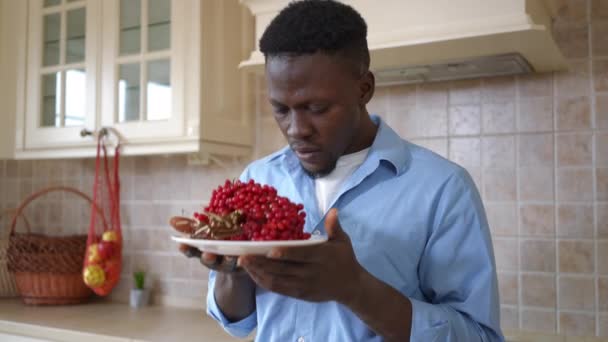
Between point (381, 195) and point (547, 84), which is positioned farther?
point (547, 84)

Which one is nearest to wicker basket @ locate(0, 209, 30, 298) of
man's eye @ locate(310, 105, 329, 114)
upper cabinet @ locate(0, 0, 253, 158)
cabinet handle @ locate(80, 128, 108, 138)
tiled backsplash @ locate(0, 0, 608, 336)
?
upper cabinet @ locate(0, 0, 253, 158)

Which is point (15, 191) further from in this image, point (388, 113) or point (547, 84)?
point (547, 84)

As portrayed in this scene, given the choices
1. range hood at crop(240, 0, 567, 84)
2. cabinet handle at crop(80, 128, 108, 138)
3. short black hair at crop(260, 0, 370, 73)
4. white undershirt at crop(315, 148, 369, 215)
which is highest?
range hood at crop(240, 0, 567, 84)

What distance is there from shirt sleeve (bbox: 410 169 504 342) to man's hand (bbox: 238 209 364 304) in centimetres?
17

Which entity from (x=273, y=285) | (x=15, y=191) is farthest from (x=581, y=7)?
(x=15, y=191)

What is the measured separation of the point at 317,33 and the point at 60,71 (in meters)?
1.44

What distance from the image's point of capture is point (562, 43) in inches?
58.3

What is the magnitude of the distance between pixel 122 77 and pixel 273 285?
4.49 ft

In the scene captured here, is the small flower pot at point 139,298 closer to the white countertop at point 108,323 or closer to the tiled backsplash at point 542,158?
the white countertop at point 108,323

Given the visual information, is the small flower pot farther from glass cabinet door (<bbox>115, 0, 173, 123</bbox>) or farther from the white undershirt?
the white undershirt

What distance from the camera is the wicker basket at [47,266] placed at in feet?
6.64

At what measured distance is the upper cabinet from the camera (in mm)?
1709

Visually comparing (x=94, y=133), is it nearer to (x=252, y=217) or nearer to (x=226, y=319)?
(x=226, y=319)

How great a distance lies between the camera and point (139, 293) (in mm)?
2039
